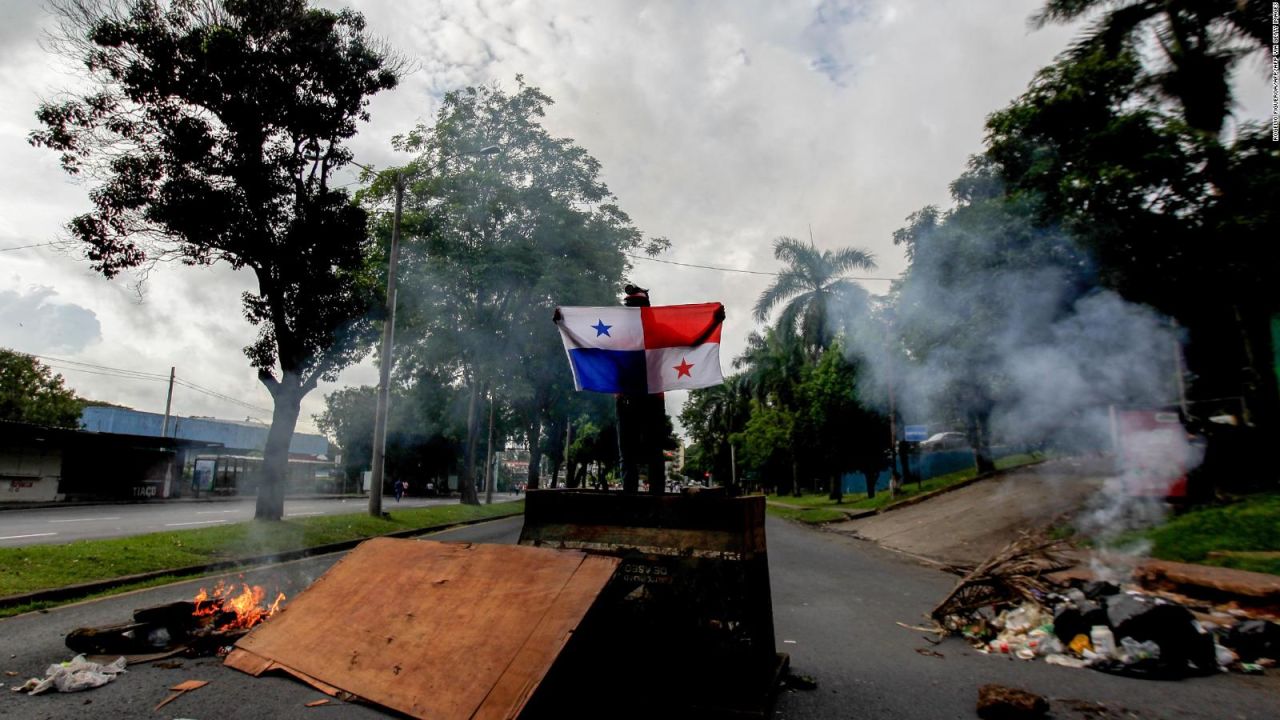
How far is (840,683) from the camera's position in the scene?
13.9 feet

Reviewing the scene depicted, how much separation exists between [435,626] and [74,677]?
2.17 m

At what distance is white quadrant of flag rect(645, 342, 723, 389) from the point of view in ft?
14.9

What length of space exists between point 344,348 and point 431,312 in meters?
8.67

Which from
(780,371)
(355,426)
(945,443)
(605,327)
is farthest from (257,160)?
(355,426)

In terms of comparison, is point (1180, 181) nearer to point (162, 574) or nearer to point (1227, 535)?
point (1227, 535)

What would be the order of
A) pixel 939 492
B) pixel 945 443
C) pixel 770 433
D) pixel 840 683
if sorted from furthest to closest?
pixel 945 443 < pixel 770 433 < pixel 939 492 < pixel 840 683

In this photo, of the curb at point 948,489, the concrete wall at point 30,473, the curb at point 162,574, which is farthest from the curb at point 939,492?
the concrete wall at point 30,473

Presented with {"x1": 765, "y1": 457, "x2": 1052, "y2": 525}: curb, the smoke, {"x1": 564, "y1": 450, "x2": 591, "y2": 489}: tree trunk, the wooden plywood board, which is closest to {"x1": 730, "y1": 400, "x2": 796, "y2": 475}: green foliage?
{"x1": 765, "y1": 457, "x2": 1052, "y2": 525}: curb

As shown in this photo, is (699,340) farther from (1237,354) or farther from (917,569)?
(1237,354)

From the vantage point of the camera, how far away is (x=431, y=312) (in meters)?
22.5

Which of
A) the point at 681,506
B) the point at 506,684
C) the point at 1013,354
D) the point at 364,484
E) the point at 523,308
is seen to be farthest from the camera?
the point at 364,484

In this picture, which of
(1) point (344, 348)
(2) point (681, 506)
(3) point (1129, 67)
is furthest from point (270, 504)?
(3) point (1129, 67)

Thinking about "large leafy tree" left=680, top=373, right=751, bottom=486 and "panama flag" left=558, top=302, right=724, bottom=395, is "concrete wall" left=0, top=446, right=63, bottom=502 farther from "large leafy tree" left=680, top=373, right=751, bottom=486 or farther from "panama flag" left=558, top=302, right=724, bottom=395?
"large leafy tree" left=680, top=373, right=751, bottom=486

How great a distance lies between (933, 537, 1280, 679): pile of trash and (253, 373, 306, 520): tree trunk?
39.9 feet
